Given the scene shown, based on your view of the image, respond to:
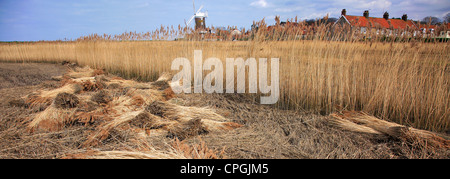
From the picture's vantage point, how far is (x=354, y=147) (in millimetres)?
2041

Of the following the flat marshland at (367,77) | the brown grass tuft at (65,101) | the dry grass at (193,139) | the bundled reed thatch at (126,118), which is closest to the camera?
the dry grass at (193,139)

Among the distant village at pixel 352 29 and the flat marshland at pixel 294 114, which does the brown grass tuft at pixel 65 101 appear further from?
the distant village at pixel 352 29

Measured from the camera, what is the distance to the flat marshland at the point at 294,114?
1.97m

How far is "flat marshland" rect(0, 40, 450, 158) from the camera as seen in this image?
1.97 metres

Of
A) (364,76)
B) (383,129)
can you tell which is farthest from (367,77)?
(383,129)

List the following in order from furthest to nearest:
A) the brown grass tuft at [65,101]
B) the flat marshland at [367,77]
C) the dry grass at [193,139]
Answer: the brown grass tuft at [65,101] → the flat marshland at [367,77] → the dry grass at [193,139]

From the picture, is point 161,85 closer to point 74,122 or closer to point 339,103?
point 74,122

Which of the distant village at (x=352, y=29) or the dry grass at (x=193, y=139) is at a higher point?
the distant village at (x=352, y=29)

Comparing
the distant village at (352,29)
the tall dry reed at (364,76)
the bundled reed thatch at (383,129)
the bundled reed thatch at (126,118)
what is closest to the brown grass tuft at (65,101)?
the bundled reed thatch at (126,118)

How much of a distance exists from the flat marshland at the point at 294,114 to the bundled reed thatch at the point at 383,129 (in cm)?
5

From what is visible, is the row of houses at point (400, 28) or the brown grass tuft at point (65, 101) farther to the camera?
the brown grass tuft at point (65, 101)

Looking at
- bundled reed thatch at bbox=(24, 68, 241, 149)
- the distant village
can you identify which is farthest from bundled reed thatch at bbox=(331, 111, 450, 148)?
bundled reed thatch at bbox=(24, 68, 241, 149)

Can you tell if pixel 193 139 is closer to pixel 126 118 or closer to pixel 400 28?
pixel 126 118

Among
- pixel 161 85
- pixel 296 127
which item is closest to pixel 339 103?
pixel 296 127
